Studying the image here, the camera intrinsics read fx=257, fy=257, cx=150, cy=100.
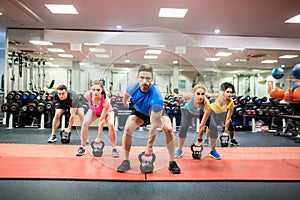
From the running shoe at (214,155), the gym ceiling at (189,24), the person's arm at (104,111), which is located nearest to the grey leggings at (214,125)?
the running shoe at (214,155)

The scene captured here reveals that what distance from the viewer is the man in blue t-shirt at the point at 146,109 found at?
1.98 m

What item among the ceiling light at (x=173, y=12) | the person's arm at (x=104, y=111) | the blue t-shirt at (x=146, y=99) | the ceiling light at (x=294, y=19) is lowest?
the person's arm at (x=104, y=111)

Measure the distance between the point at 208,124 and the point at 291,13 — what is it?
286 centimetres

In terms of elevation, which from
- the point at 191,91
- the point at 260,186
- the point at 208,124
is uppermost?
the point at 191,91

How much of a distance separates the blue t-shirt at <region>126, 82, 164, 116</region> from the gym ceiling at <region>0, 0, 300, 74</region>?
20.7 inches

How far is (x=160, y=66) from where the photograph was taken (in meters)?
2.28

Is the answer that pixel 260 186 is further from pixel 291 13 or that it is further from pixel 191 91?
pixel 291 13

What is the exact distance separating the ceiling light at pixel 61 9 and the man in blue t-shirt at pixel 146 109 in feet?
9.24

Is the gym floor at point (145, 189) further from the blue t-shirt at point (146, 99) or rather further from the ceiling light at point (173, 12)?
the ceiling light at point (173, 12)

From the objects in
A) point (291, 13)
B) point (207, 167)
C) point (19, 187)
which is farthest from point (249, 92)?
point (19, 187)

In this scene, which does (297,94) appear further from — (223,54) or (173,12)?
(173,12)

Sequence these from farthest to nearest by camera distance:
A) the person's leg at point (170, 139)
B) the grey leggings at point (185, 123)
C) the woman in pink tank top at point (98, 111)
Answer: the grey leggings at point (185, 123)
the woman in pink tank top at point (98, 111)
the person's leg at point (170, 139)

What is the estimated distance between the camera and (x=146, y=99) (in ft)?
6.88

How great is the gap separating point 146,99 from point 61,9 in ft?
10.6
